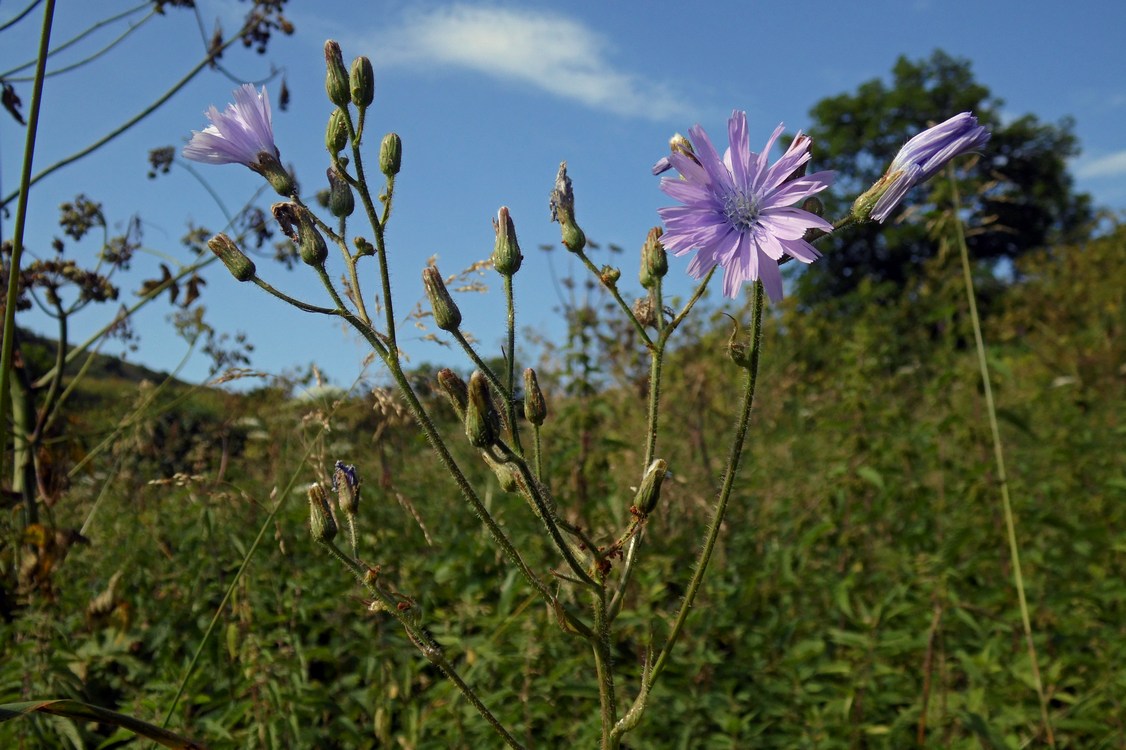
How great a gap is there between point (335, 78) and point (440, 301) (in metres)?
0.42

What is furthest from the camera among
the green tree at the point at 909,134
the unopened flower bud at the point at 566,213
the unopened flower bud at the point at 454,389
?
the green tree at the point at 909,134

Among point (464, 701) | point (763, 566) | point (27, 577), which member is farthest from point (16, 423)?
point (763, 566)

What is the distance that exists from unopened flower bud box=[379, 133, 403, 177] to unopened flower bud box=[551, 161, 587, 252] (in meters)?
0.29

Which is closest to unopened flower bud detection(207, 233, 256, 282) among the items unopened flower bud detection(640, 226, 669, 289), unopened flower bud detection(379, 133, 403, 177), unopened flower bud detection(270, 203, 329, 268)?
unopened flower bud detection(270, 203, 329, 268)

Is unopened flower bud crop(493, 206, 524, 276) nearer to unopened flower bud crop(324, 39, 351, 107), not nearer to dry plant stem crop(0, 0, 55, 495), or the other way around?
unopened flower bud crop(324, 39, 351, 107)

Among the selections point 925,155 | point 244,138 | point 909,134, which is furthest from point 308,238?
point 909,134

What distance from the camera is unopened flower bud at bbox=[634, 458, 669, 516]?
1287 millimetres

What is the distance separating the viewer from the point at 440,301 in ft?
4.70

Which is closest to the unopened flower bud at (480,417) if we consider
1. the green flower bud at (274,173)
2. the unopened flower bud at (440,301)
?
the unopened flower bud at (440,301)

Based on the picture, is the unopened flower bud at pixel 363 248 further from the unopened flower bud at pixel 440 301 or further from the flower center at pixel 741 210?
the flower center at pixel 741 210

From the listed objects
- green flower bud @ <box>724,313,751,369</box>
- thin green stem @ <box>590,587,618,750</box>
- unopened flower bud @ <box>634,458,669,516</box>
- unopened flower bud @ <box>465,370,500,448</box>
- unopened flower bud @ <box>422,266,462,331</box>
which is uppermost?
unopened flower bud @ <box>422,266,462,331</box>

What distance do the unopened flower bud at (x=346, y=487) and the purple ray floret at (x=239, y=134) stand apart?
0.56 metres

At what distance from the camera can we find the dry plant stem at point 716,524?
1.28 metres

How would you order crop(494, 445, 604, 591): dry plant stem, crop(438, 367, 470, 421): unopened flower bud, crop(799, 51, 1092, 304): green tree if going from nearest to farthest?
crop(494, 445, 604, 591): dry plant stem → crop(438, 367, 470, 421): unopened flower bud → crop(799, 51, 1092, 304): green tree
